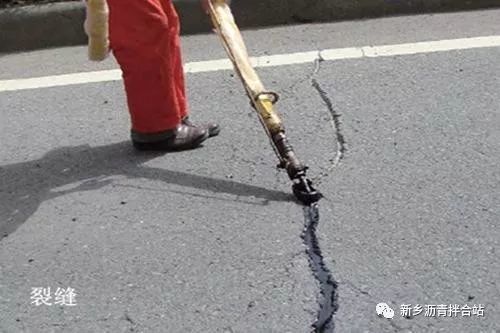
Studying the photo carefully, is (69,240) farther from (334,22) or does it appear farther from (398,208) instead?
(334,22)

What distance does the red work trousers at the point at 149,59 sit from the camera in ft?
12.0

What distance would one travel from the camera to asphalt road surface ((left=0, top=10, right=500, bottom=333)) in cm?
296

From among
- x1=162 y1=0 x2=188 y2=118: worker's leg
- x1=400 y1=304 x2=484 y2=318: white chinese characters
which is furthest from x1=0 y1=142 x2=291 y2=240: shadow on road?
x1=400 y1=304 x2=484 y2=318: white chinese characters

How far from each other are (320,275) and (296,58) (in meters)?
1.97

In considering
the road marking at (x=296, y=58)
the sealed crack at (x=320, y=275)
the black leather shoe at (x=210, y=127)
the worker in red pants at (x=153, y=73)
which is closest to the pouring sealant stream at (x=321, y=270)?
the sealed crack at (x=320, y=275)

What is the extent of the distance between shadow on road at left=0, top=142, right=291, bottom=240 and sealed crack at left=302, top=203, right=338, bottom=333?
0.19 metres

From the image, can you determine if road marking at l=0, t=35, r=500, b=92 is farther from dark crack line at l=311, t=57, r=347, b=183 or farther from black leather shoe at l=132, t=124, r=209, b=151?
black leather shoe at l=132, t=124, r=209, b=151

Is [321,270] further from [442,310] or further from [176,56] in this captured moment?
[176,56]

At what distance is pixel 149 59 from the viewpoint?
374cm

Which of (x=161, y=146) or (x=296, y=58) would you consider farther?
(x=296, y=58)

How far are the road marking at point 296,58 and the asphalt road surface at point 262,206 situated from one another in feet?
0.20

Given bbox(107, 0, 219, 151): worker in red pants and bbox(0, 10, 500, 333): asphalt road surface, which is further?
bbox(107, 0, 219, 151): worker in red pants

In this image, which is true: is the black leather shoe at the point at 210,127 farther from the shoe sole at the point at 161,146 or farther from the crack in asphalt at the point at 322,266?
the crack in asphalt at the point at 322,266

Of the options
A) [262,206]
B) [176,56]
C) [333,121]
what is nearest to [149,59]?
[176,56]
